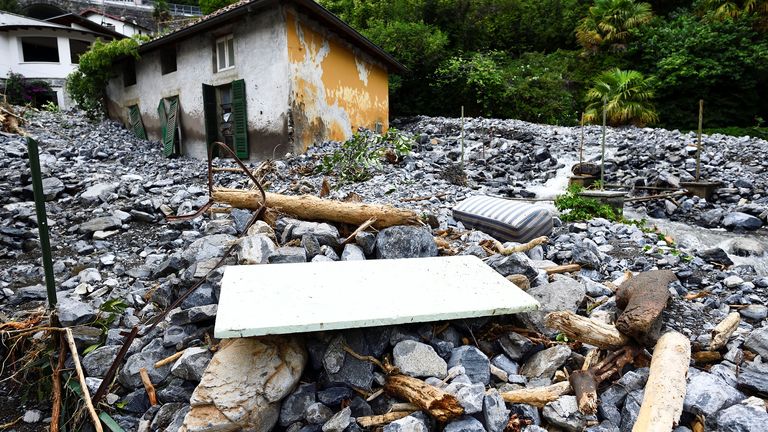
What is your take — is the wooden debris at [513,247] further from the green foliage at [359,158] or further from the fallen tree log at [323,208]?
the green foliage at [359,158]

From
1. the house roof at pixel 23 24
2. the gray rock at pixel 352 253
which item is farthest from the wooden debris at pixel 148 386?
the house roof at pixel 23 24

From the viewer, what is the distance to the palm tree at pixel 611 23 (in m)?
17.2

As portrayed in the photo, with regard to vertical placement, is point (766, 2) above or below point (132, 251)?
above

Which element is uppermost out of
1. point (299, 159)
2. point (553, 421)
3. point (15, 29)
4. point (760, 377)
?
point (15, 29)

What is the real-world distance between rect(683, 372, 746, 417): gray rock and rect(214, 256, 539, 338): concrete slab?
79 centimetres

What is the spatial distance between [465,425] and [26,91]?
2740 centimetres

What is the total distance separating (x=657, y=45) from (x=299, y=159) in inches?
598

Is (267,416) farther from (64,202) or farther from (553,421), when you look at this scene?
(64,202)

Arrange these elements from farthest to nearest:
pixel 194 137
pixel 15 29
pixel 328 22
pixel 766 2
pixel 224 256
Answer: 1. pixel 15 29
2. pixel 766 2
3. pixel 194 137
4. pixel 328 22
5. pixel 224 256

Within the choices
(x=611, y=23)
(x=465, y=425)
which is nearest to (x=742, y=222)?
(x=465, y=425)

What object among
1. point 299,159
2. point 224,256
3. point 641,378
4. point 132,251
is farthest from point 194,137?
point 641,378

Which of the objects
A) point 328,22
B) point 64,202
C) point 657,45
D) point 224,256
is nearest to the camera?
point 224,256

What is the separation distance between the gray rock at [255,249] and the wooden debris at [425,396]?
5.28ft

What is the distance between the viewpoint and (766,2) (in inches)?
584
